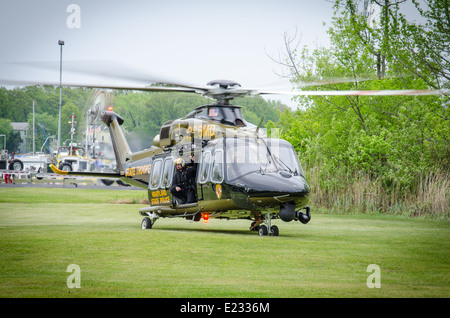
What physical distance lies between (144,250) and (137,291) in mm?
4130

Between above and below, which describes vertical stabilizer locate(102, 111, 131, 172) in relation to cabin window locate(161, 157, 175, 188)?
above

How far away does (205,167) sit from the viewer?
15.5 m

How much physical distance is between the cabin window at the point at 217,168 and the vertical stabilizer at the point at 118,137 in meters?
5.91

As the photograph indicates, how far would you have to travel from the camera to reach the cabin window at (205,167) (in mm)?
15306

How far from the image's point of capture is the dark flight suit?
53.1 feet

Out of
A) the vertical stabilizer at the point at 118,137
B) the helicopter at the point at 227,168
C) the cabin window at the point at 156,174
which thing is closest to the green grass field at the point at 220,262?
the helicopter at the point at 227,168

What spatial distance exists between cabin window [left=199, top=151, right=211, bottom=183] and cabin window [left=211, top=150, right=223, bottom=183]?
1.05 feet

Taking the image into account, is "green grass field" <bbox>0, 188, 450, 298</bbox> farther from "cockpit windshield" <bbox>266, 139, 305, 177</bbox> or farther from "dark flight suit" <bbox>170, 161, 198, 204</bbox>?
"cockpit windshield" <bbox>266, 139, 305, 177</bbox>

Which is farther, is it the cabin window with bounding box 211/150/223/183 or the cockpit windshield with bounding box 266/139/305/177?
the cabin window with bounding box 211/150/223/183

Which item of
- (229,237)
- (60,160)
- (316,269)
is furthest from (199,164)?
(60,160)

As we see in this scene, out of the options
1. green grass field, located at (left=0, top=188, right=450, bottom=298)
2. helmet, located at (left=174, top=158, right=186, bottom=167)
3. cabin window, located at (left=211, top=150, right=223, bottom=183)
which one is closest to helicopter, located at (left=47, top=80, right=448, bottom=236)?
cabin window, located at (left=211, top=150, right=223, bottom=183)

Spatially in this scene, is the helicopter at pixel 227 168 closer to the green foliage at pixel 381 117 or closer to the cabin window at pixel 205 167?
the cabin window at pixel 205 167

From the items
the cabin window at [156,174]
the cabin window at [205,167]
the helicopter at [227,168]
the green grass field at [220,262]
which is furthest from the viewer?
the cabin window at [156,174]

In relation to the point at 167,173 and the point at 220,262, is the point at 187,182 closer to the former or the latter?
the point at 167,173
